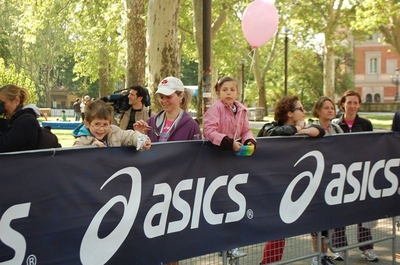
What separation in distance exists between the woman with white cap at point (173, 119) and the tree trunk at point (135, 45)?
1428cm

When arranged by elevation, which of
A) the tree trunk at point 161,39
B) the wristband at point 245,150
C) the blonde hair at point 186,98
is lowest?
the wristband at point 245,150

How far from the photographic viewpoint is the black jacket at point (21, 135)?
15.4 feet

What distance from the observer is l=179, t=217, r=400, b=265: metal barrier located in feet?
18.1

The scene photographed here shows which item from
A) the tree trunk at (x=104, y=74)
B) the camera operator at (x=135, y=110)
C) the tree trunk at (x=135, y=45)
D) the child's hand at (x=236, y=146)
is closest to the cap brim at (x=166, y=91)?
the child's hand at (x=236, y=146)

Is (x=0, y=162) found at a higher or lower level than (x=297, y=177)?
higher

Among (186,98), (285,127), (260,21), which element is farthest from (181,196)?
(260,21)

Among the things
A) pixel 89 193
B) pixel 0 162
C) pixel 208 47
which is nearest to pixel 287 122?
pixel 89 193

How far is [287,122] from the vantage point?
6254mm

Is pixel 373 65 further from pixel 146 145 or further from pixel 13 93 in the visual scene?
pixel 146 145

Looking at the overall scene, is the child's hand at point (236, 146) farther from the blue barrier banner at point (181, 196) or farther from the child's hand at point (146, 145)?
the child's hand at point (146, 145)

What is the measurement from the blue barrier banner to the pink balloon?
901 centimetres

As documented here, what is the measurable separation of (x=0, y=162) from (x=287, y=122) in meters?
3.25

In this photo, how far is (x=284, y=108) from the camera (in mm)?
6191

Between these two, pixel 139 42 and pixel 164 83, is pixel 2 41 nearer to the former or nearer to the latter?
pixel 139 42
